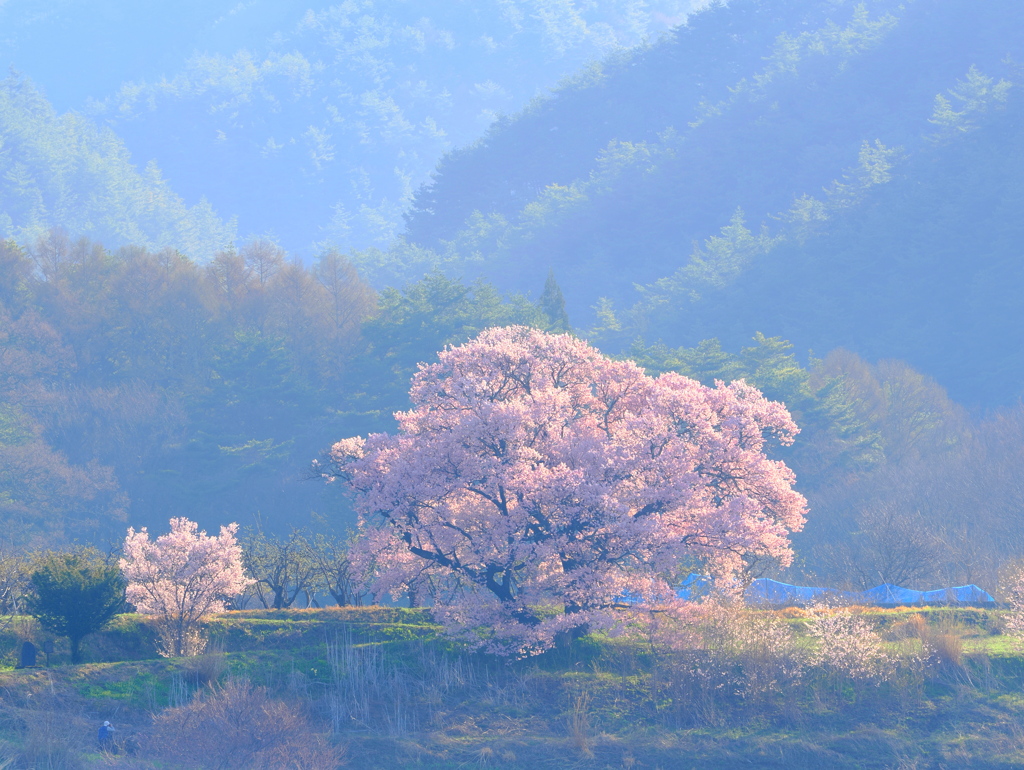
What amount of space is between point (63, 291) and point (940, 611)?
51.2 m

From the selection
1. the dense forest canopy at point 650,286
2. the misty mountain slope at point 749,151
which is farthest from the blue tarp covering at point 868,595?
the misty mountain slope at point 749,151

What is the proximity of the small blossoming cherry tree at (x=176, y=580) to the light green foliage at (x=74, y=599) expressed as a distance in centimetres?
144

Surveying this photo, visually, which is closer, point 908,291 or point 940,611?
point 940,611

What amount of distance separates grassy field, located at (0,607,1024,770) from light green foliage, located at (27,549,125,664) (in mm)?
725

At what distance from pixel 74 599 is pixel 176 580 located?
2.47 meters

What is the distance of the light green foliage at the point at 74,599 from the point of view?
58.5 feet

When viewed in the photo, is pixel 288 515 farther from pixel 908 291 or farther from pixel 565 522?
pixel 908 291

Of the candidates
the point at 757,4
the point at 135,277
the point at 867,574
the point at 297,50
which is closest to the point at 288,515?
the point at 135,277

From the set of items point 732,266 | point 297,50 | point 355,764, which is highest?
A: point 297,50

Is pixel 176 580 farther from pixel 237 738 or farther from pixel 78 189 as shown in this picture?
pixel 78 189

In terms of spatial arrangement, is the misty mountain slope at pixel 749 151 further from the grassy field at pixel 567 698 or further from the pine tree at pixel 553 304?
the grassy field at pixel 567 698

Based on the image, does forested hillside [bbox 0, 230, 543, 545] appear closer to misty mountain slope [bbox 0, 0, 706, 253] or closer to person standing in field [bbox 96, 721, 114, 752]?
person standing in field [bbox 96, 721, 114, 752]

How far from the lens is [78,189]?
4670 inches

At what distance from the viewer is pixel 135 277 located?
5853cm
